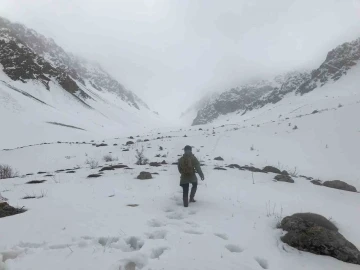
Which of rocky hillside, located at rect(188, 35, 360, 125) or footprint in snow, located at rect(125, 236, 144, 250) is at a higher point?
rocky hillside, located at rect(188, 35, 360, 125)

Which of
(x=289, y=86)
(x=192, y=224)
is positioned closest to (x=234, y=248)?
(x=192, y=224)

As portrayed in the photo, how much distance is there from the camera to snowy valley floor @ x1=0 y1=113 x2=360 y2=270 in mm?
4211

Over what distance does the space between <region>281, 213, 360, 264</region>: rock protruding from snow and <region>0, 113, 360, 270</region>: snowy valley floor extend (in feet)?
0.50

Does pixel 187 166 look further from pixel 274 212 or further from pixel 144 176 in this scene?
pixel 144 176

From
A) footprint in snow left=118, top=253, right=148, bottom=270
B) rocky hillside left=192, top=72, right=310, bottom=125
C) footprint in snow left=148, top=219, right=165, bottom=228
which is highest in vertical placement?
rocky hillside left=192, top=72, right=310, bottom=125

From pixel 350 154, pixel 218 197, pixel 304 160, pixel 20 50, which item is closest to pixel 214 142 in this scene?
pixel 304 160

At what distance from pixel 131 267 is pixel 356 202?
662 centimetres

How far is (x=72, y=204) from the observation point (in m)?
7.05

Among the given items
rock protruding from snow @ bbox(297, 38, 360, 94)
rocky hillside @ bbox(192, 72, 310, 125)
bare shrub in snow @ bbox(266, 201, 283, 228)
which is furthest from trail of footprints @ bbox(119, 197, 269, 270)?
rocky hillside @ bbox(192, 72, 310, 125)

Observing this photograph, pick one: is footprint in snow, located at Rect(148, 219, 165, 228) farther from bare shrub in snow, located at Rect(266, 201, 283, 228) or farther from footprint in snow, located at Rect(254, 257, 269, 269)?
bare shrub in snow, located at Rect(266, 201, 283, 228)

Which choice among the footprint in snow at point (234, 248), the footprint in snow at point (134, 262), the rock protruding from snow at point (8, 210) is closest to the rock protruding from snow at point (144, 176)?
the rock protruding from snow at point (8, 210)

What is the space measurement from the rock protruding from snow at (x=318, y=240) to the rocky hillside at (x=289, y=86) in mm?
57285

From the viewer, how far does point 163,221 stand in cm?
589

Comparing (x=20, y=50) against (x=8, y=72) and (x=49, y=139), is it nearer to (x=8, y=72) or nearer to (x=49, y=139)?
(x=8, y=72)
